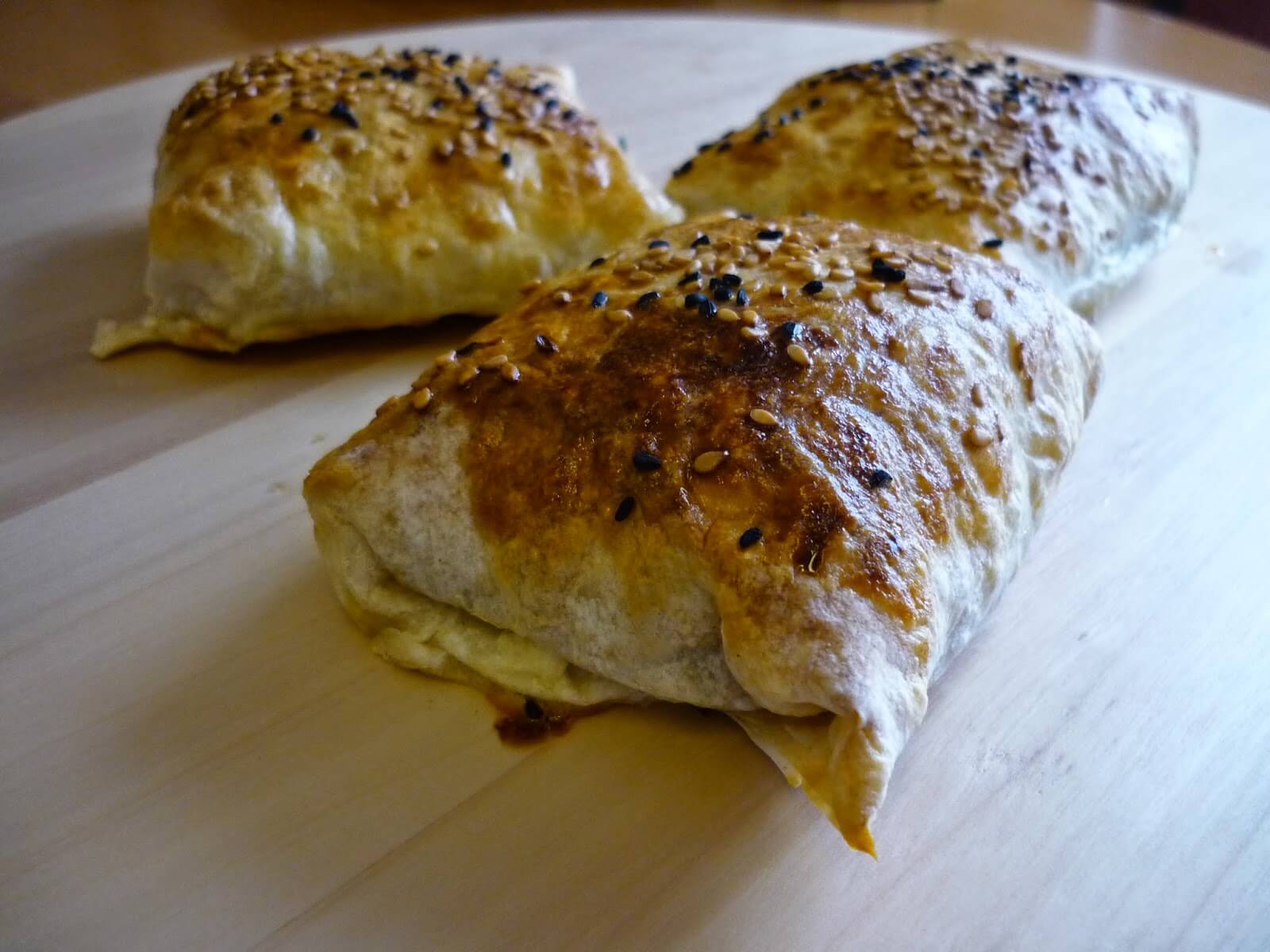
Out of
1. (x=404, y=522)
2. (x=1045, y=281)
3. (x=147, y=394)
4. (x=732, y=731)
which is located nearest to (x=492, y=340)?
(x=404, y=522)

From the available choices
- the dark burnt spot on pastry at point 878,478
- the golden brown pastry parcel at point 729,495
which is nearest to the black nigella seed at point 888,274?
the golden brown pastry parcel at point 729,495

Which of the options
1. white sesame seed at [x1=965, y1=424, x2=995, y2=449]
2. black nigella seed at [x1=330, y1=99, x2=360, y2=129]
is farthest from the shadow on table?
black nigella seed at [x1=330, y1=99, x2=360, y2=129]

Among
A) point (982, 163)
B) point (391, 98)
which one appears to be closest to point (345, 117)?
point (391, 98)

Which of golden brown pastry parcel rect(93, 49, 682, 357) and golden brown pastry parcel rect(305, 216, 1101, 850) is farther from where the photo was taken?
golden brown pastry parcel rect(93, 49, 682, 357)

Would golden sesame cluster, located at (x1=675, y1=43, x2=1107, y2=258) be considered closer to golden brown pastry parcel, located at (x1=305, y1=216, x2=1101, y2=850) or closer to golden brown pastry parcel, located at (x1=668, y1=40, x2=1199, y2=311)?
golden brown pastry parcel, located at (x1=668, y1=40, x2=1199, y2=311)

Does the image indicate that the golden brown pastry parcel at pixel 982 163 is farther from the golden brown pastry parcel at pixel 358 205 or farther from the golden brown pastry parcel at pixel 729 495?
the golden brown pastry parcel at pixel 729 495

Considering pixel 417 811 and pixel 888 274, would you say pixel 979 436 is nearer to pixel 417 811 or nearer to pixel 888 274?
pixel 888 274

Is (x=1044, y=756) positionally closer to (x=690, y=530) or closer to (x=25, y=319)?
(x=690, y=530)
